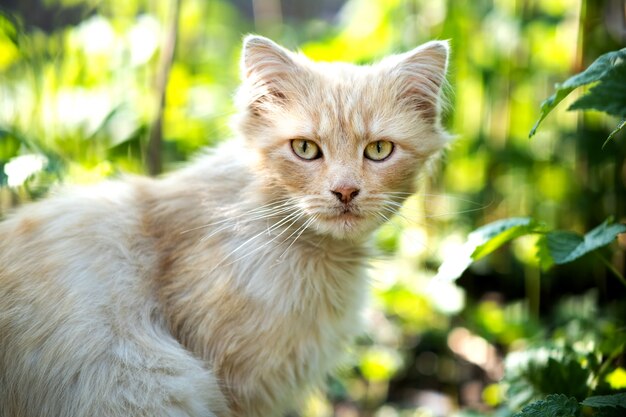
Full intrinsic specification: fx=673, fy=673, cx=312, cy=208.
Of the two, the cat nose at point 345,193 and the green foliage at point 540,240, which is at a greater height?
the cat nose at point 345,193

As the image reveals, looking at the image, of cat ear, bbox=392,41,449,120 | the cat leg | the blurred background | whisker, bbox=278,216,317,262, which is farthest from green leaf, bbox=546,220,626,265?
the cat leg

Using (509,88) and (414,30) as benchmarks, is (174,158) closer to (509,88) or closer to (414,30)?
(414,30)

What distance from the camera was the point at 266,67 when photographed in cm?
234

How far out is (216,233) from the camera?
242cm

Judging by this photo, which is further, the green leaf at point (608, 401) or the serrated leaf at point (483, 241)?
the serrated leaf at point (483, 241)

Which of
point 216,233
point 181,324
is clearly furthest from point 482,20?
point 181,324

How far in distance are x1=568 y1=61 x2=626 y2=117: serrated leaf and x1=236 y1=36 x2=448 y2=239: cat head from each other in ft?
1.59

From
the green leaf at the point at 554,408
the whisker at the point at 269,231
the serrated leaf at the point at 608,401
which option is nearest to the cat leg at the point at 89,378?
the whisker at the point at 269,231

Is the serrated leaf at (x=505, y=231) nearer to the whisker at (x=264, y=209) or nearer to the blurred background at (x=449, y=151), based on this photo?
the whisker at (x=264, y=209)

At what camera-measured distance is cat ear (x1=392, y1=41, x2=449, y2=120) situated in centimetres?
232

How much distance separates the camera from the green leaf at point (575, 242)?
2080mm

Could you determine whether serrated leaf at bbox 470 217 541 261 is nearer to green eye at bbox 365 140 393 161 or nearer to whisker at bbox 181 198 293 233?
green eye at bbox 365 140 393 161

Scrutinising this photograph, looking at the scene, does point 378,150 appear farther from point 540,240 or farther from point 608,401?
point 608,401

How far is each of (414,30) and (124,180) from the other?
77.8 inches
